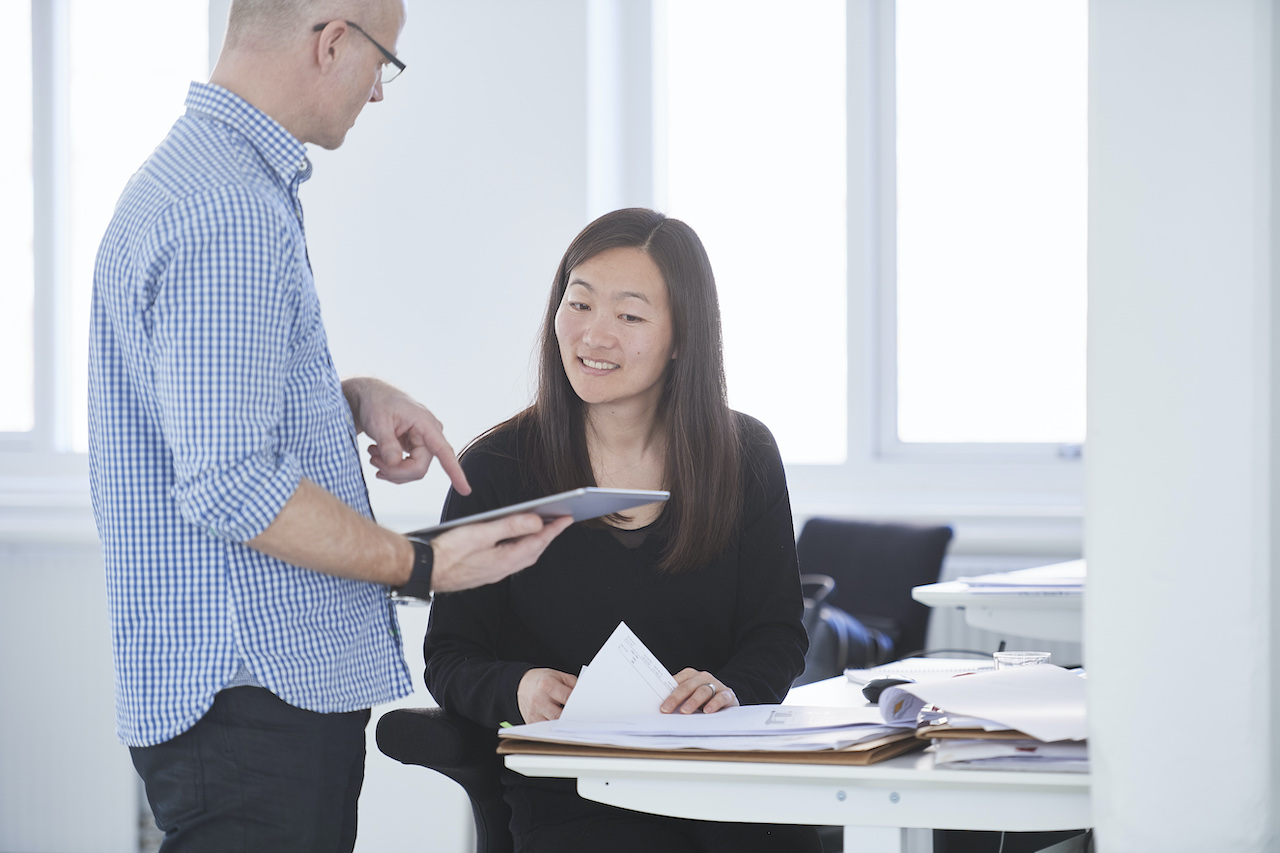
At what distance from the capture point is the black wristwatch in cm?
123

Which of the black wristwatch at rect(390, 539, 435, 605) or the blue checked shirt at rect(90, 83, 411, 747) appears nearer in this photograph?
the blue checked shirt at rect(90, 83, 411, 747)

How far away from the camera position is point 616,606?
5.81 ft

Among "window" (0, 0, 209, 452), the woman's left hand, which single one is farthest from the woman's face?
"window" (0, 0, 209, 452)

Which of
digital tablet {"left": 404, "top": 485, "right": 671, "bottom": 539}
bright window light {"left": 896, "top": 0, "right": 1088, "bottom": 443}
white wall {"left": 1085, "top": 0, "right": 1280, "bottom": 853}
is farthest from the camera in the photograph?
bright window light {"left": 896, "top": 0, "right": 1088, "bottom": 443}

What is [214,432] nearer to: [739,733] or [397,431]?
[397,431]

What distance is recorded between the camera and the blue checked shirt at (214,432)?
1.11 m

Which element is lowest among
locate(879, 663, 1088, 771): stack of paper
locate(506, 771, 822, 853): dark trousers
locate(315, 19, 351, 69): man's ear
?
locate(506, 771, 822, 853): dark trousers

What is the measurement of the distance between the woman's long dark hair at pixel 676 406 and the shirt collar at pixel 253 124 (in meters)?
0.67

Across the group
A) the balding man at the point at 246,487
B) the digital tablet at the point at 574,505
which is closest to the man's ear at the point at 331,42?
the balding man at the point at 246,487

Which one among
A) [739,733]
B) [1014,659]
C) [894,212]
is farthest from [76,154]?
[739,733]

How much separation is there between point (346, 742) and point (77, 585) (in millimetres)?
2554

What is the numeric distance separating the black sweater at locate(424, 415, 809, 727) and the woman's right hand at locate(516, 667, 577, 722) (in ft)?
0.37

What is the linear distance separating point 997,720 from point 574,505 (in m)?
0.45

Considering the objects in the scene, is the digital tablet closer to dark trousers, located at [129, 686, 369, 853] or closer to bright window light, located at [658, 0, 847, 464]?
dark trousers, located at [129, 686, 369, 853]
